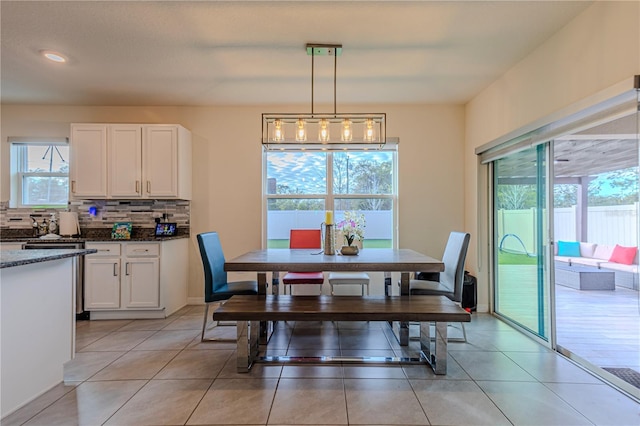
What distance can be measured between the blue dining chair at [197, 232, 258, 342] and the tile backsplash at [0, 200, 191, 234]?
4.38 ft

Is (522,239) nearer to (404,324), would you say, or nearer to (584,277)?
(584,277)

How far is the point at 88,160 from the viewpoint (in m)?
3.71

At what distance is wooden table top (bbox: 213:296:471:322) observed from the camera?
2.12m

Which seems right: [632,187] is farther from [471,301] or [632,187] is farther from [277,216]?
[277,216]

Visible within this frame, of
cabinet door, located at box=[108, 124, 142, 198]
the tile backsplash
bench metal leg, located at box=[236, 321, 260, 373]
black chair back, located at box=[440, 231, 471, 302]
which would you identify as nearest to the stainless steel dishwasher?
the tile backsplash

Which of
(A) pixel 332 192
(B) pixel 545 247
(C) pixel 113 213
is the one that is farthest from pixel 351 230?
(C) pixel 113 213

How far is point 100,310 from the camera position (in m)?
3.48

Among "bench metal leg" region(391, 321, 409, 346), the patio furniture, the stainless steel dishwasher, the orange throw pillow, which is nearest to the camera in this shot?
the orange throw pillow

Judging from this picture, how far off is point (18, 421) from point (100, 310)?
1.91 m

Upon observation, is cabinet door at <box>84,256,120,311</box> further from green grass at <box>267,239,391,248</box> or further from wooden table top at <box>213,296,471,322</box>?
wooden table top at <box>213,296,471,322</box>

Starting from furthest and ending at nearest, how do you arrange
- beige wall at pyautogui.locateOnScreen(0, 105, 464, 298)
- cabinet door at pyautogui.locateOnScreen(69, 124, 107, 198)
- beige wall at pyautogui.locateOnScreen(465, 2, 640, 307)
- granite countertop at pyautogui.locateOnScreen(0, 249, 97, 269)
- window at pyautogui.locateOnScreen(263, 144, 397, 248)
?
window at pyautogui.locateOnScreen(263, 144, 397, 248), beige wall at pyautogui.locateOnScreen(0, 105, 464, 298), cabinet door at pyautogui.locateOnScreen(69, 124, 107, 198), beige wall at pyautogui.locateOnScreen(465, 2, 640, 307), granite countertop at pyautogui.locateOnScreen(0, 249, 97, 269)

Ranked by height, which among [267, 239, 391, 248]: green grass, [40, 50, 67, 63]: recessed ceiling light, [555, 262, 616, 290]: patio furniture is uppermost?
[40, 50, 67, 63]: recessed ceiling light

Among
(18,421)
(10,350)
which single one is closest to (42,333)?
(10,350)

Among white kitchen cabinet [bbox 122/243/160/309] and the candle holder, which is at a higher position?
the candle holder
